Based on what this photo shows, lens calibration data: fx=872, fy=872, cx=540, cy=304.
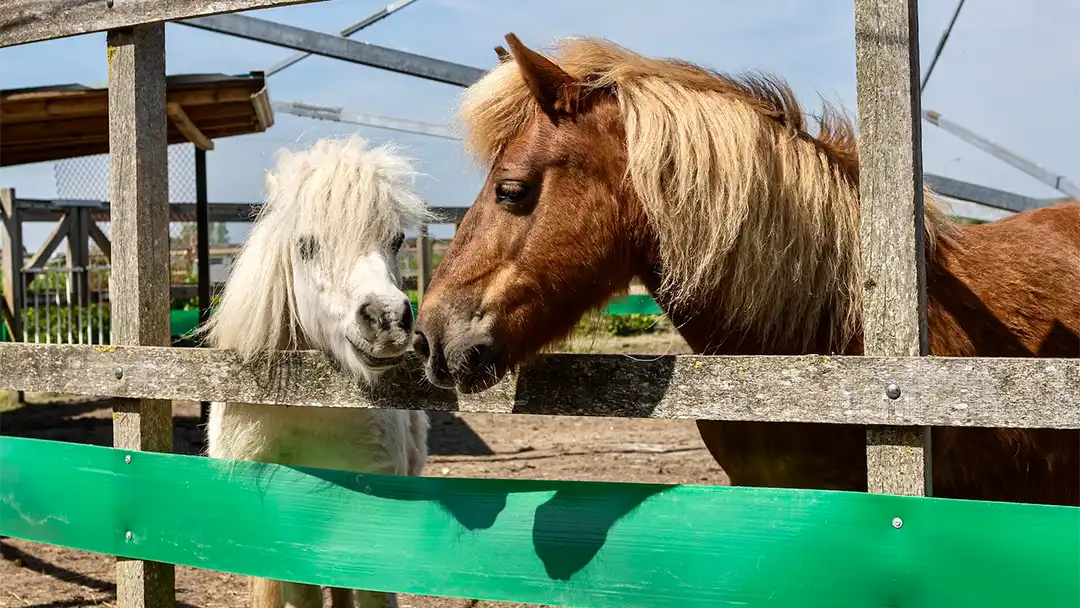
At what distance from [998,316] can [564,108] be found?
50.9 inches

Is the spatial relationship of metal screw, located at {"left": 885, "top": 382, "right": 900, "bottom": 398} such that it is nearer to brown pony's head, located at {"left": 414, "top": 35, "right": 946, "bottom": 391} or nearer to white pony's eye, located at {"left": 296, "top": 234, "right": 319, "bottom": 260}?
brown pony's head, located at {"left": 414, "top": 35, "right": 946, "bottom": 391}

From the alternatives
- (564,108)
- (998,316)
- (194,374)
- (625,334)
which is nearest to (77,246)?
(625,334)

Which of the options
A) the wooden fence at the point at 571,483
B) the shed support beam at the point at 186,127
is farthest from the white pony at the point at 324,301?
the shed support beam at the point at 186,127

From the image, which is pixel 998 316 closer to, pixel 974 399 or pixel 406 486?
pixel 974 399

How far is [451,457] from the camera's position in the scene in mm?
7809

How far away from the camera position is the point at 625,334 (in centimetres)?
1309

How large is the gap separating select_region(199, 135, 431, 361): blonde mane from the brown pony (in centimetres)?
66

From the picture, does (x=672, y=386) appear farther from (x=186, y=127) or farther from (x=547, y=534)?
(x=186, y=127)

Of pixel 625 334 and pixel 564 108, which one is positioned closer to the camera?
pixel 564 108

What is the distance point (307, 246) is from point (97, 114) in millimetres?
4904

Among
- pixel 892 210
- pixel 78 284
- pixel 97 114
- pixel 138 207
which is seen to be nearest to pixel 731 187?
pixel 892 210

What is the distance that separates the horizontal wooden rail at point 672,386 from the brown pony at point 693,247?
0.53 ft

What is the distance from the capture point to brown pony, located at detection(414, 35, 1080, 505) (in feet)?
6.86

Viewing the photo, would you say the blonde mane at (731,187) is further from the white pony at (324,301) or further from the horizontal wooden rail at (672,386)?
the white pony at (324,301)
